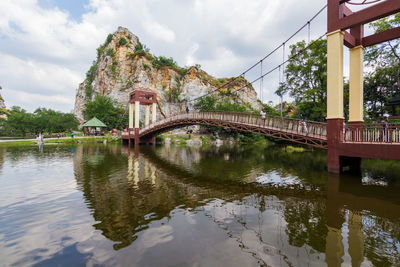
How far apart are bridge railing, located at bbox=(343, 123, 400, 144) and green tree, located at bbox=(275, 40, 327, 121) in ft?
46.7

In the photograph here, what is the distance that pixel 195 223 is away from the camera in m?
4.94

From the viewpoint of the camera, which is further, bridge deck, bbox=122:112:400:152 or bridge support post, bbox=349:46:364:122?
bridge support post, bbox=349:46:364:122

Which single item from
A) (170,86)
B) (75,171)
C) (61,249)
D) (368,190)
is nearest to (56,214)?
(61,249)

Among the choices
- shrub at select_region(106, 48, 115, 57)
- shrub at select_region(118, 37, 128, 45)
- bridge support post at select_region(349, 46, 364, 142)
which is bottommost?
bridge support post at select_region(349, 46, 364, 142)

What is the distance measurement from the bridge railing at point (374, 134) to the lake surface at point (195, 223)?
7.15 ft

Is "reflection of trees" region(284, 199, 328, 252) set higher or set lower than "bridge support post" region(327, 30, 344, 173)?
lower

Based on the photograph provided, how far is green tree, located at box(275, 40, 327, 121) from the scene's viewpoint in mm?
23344

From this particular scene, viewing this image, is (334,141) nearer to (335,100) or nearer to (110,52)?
(335,100)

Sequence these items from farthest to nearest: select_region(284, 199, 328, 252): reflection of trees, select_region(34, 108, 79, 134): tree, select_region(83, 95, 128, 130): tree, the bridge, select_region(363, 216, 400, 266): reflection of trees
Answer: select_region(83, 95, 128, 130): tree → select_region(34, 108, 79, 134): tree → the bridge → select_region(284, 199, 328, 252): reflection of trees → select_region(363, 216, 400, 266): reflection of trees

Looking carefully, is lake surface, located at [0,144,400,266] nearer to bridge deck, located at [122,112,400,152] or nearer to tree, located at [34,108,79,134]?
bridge deck, located at [122,112,400,152]

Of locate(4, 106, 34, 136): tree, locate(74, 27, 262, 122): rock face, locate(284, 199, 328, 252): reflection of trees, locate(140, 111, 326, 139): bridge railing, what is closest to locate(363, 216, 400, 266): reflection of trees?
locate(284, 199, 328, 252): reflection of trees

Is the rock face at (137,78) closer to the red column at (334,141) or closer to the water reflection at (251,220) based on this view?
the red column at (334,141)

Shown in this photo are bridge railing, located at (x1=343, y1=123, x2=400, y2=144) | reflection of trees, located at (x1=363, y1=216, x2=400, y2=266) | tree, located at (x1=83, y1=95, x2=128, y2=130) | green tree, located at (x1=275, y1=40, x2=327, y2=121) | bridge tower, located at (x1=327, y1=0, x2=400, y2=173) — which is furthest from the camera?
tree, located at (x1=83, y1=95, x2=128, y2=130)

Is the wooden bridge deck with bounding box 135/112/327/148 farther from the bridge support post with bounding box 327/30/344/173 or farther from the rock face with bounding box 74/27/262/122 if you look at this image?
the rock face with bounding box 74/27/262/122
